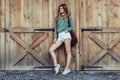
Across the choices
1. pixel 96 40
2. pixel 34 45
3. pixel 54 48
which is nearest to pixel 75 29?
pixel 96 40

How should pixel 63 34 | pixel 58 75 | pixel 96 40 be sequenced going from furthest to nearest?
pixel 96 40, pixel 63 34, pixel 58 75

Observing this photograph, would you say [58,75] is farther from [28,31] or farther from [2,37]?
[2,37]

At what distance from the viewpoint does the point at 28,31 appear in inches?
436

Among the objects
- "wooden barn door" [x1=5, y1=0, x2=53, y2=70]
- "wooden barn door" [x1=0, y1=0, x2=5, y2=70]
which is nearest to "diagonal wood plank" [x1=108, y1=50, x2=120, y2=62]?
"wooden barn door" [x1=5, y1=0, x2=53, y2=70]

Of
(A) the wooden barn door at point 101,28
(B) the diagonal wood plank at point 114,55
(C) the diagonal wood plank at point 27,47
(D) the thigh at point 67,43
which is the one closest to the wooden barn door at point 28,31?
(C) the diagonal wood plank at point 27,47

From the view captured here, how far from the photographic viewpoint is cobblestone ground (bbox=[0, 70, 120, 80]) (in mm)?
10312

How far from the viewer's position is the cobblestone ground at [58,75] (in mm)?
10312

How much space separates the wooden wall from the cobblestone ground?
0.90 feet

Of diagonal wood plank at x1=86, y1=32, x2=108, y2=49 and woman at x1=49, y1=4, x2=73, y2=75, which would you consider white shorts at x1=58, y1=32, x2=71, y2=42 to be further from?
diagonal wood plank at x1=86, y1=32, x2=108, y2=49

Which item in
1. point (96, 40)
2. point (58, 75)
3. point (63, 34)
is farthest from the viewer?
point (96, 40)

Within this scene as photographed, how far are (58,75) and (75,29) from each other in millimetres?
1380

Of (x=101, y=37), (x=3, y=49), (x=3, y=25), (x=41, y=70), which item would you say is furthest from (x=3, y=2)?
(x=101, y=37)

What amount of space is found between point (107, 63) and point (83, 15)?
150 cm

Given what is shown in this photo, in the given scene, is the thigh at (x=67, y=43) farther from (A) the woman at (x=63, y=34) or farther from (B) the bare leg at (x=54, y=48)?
(B) the bare leg at (x=54, y=48)
